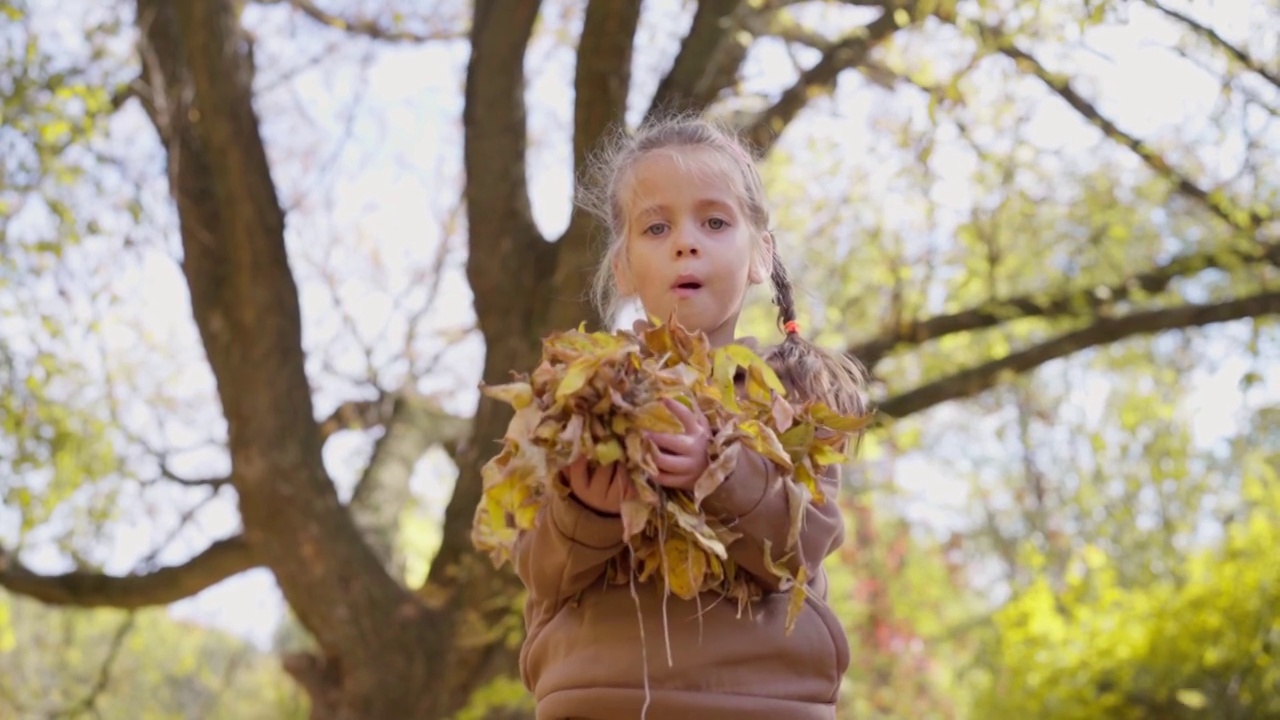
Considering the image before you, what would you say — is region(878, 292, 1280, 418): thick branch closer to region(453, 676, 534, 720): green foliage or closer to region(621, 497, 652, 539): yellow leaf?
region(453, 676, 534, 720): green foliage

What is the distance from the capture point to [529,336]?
4.69m

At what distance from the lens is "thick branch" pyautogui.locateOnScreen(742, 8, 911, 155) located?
4688mm

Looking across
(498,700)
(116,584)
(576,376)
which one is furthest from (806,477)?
(116,584)

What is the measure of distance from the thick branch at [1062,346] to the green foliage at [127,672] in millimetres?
2781

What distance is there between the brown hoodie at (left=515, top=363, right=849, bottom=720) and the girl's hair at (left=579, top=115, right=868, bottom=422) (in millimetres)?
204

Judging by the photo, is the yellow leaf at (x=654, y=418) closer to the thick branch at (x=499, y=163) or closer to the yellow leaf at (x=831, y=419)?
the yellow leaf at (x=831, y=419)

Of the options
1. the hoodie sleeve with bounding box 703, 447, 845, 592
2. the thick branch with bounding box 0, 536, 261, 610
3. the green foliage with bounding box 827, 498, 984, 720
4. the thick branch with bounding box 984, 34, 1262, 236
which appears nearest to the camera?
the hoodie sleeve with bounding box 703, 447, 845, 592

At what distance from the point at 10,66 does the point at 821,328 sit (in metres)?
3.40

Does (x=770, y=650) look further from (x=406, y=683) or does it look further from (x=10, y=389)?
(x=10, y=389)

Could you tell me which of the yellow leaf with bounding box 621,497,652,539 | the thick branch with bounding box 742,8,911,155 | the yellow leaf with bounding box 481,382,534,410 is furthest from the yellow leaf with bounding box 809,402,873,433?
the thick branch with bounding box 742,8,911,155

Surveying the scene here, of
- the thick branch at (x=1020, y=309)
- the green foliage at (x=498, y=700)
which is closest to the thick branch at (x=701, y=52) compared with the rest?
the thick branch at (x=1020, y=309)

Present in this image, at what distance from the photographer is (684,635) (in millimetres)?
1838

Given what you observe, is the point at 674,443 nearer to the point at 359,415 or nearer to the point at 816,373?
the point at 816,373

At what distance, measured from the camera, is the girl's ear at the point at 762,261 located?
2206 millimetres
